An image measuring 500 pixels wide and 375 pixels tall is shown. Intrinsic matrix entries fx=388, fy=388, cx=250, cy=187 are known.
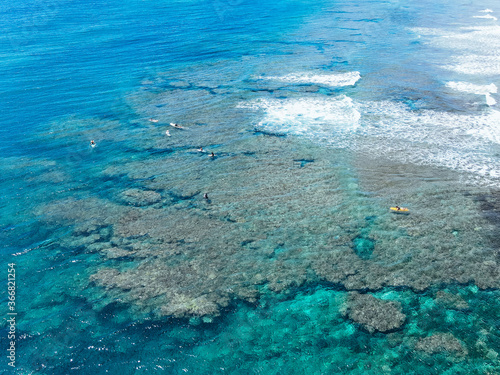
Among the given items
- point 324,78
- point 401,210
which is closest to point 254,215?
point 401,210

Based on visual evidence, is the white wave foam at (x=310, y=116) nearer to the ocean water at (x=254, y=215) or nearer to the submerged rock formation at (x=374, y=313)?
the ocean water at (x=254, y=215)

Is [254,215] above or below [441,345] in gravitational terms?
above

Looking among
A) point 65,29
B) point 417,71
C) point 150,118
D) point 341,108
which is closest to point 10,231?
point 150,118

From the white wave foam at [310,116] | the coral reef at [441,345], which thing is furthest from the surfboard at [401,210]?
the white wave foam at [310,116]

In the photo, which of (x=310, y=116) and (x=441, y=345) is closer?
(x=441, y=345)

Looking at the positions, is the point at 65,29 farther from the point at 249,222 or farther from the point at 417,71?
the point at 249,222

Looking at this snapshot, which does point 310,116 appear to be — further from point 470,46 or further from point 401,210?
point 470,46
